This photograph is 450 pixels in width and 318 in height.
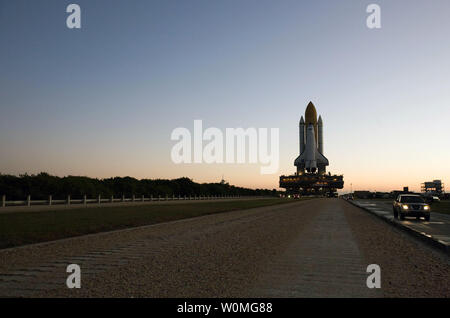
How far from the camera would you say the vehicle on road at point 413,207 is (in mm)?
24047

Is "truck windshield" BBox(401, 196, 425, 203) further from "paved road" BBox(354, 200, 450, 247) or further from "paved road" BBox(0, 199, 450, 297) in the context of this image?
"paved road" BBox(0, 199, 450, 297)

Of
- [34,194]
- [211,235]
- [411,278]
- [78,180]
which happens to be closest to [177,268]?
[411,278]

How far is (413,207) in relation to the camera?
80.0 feet

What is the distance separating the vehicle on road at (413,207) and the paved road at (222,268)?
1173 cm

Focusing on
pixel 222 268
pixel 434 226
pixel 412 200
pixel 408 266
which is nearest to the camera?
pixel 222 268

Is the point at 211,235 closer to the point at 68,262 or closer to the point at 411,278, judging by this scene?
the point at 68,262

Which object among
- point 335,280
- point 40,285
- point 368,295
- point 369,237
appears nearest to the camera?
point 368,295

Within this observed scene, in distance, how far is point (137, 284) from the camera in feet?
22.5

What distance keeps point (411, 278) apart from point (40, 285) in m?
7.01

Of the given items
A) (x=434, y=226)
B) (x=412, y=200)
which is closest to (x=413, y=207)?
(x=412, y=200)

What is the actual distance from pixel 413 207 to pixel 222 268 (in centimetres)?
1991

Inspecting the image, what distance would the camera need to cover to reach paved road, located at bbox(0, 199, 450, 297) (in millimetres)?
6492

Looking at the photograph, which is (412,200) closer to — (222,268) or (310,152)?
(222,268)
